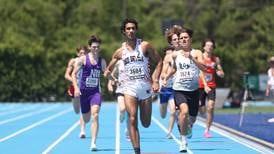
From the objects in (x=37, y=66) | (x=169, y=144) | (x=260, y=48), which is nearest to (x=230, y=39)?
(x=260, y=48)

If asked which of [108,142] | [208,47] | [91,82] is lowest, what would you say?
[108,142]

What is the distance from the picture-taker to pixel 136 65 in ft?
38.4

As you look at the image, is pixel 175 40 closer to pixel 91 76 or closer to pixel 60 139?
pixel 91 76

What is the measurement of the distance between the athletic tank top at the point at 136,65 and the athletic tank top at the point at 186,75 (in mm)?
2417

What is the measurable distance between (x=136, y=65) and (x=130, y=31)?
1.73 ft

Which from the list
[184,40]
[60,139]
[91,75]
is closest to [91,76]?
[91,75]

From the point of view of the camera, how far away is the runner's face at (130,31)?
1144cm

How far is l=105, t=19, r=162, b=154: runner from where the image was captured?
1155cm

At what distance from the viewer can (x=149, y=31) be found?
66562mm

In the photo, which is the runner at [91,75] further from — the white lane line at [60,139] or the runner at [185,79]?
the runner at [185,79]

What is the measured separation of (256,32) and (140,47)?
5862cm

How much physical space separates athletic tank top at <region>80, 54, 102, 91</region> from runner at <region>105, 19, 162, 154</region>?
143 inches

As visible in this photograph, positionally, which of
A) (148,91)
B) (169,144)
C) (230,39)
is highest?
(230,39)

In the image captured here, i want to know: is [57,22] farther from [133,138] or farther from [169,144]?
[133,138]
